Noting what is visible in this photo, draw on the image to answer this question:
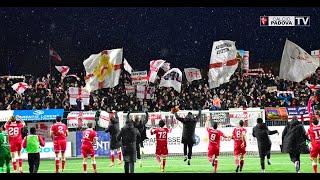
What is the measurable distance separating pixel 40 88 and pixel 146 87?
5.83 meters

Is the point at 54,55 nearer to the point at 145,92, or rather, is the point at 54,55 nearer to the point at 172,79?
the point at 145,92

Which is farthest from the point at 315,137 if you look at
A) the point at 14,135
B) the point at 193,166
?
the point at 14,135

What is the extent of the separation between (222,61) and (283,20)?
6576mm

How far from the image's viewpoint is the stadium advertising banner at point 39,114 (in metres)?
35.1

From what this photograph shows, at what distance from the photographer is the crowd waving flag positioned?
37.0 metres

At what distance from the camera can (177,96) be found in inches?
1581

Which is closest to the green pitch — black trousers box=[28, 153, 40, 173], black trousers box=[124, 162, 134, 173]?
black trousers box=[28, 153, 40, 173]

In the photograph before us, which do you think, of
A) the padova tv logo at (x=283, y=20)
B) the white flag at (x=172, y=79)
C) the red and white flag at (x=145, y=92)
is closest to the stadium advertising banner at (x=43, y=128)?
the red and white flag at (x=145, y=92)

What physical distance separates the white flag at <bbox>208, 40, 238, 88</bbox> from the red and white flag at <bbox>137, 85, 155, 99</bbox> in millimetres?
3520

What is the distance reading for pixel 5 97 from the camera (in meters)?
38.8

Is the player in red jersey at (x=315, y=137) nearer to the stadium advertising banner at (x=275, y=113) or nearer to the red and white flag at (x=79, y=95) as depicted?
the stadium advertising banner at (x=275, y=113)

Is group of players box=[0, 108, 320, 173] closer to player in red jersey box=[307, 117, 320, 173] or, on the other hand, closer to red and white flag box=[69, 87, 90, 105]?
player in red jersey box=[307, 117, 320, 173]

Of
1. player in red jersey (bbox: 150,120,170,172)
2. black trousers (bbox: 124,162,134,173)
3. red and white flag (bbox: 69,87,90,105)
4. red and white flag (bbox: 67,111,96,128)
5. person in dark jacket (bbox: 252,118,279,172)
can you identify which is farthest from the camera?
red and white flag (bbox: 69,87,90,105)
